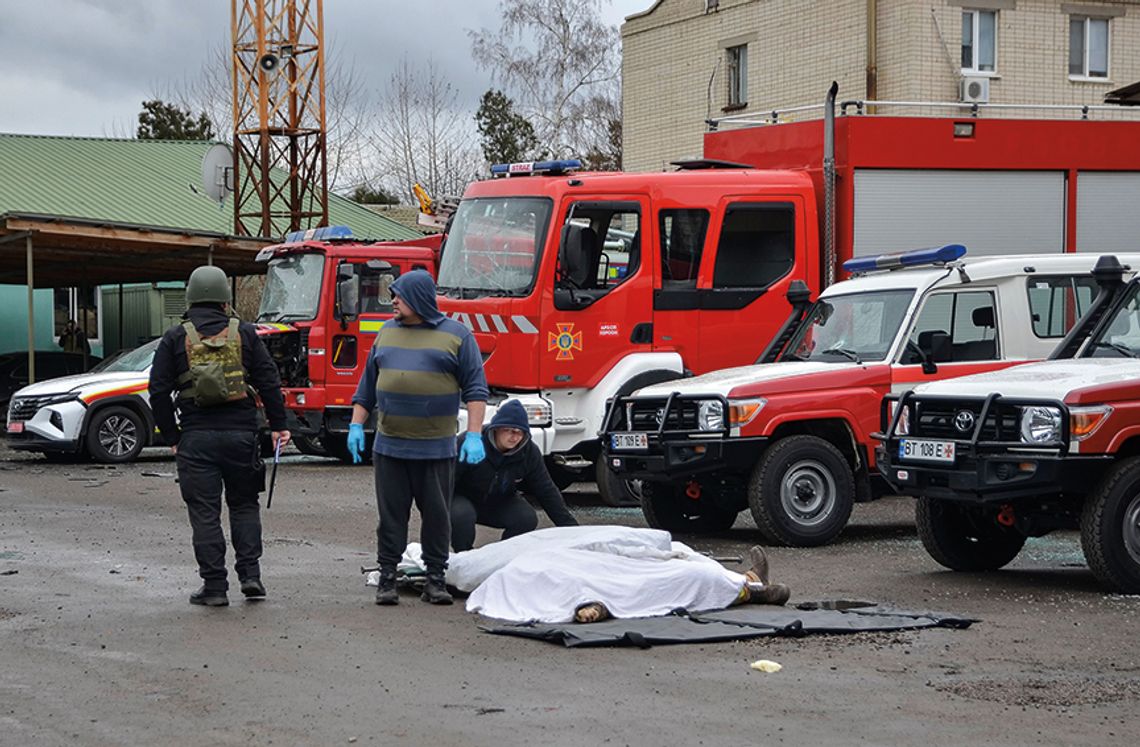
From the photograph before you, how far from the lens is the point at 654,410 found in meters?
13.0

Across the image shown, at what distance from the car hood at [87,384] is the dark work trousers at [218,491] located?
1250 centimetres

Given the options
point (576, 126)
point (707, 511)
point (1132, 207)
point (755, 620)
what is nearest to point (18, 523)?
point (707, 511)

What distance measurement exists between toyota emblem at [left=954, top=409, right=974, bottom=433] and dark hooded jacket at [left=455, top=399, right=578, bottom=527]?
2432 mm

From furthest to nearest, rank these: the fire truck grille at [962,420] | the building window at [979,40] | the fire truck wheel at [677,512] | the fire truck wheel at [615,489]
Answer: the building window at [979,40]
the fire truck wheel at [615,489]
the fire truck wheel at [677,512]
the fire truck grille at [962,420]

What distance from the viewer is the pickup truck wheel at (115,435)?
21.7m

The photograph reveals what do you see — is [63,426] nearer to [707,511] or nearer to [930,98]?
[707,511]

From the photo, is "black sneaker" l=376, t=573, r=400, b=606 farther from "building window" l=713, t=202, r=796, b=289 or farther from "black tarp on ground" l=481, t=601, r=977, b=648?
"building window" l=713, t=202, r=796, b=289

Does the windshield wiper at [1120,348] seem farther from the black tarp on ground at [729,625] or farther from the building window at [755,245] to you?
the building window at [755,245]

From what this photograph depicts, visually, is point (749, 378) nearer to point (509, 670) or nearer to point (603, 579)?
point (603, 579)

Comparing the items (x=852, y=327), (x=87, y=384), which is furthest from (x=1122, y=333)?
(x=87, y=384)

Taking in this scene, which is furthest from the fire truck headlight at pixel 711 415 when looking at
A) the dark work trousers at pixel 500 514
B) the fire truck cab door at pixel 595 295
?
the fire truck cab door at pixel 595 295

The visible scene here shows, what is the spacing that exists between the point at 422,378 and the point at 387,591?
1229 millimetres

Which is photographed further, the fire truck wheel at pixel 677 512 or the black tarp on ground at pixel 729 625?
the fire truck wheel at pixel 677 512

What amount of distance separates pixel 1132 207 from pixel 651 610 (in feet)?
29.5
